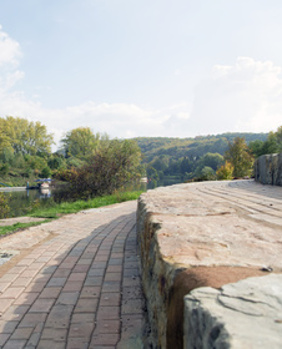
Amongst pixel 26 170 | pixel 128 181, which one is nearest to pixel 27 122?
pixel 26 170

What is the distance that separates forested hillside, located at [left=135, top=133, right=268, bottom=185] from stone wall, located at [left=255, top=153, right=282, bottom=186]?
906 cm

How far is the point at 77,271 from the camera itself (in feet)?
9.80

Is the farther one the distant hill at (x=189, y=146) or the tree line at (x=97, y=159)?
the distant hill at (x=189, y=146)

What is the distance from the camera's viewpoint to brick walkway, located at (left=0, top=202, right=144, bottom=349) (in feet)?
6.23

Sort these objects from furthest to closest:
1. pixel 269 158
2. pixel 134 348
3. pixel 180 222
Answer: pixel 269 158 → pixel 180 222 → pixel 134 348

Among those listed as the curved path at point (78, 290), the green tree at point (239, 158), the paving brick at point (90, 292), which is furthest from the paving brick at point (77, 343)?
the green tree at point (239, 158)

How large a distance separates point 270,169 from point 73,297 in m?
4.39

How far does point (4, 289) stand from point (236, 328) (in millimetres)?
2605

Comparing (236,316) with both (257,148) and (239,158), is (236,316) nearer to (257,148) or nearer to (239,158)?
(239,158)

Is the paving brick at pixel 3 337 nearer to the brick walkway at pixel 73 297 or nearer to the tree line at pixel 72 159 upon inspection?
the brick walkway at pixel 73 297

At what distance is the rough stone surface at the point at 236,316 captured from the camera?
0.59 metres

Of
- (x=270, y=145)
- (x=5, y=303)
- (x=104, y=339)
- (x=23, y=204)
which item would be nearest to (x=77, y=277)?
(x=5, y=303)

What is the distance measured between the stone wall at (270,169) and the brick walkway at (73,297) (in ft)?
9.47

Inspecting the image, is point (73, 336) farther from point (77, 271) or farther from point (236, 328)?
point (236, 328)
